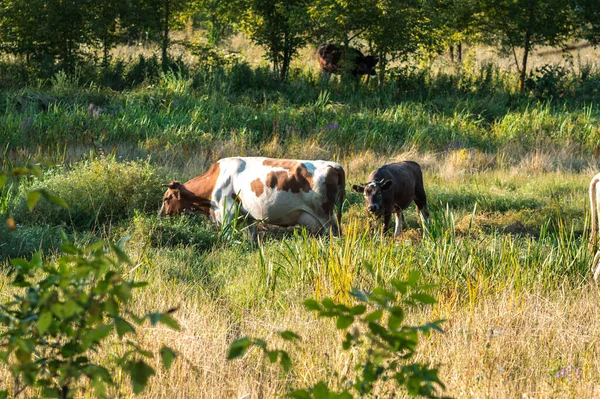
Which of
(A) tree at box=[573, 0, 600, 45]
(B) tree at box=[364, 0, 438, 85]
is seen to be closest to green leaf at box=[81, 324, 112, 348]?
(B) tree at box=[364, 0, 438, 85]

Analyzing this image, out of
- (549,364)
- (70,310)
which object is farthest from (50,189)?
(70,310)

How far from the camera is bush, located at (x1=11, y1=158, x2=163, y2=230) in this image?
10.5 m

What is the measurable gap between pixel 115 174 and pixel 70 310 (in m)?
8.49

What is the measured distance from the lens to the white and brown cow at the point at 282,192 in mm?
9641

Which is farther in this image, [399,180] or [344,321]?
[399,180]

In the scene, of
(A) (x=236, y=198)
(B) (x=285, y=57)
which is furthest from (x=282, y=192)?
(B) (x=285, y=57)

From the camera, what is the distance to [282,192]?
971 centimetres

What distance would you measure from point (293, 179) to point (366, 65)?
46.7 ft

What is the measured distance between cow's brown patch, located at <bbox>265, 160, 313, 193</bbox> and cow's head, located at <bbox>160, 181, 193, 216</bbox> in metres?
1.25

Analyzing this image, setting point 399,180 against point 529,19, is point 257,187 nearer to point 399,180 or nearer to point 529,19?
point 399,180

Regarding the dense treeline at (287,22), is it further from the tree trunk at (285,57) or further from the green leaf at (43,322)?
the green leaf at (43,322)

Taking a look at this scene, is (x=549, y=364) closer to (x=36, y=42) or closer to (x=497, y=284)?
(x=497, y=284)

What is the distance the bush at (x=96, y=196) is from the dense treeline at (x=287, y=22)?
11.3 meters

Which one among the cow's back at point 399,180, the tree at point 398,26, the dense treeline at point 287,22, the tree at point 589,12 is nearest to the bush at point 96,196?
the cow's back at point 399,180
